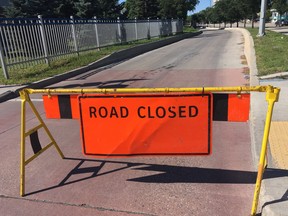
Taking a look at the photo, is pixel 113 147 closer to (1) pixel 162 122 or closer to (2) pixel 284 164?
(1) pixel 162 122

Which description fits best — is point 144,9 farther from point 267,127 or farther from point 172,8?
point 267,127

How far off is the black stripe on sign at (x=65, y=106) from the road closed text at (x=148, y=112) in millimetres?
295

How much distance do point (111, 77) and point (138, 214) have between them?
27.6 ft

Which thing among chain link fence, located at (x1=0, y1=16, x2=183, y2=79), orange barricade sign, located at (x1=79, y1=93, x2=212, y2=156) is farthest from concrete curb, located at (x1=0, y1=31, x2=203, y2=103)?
orange barricade sign, located at (x1=79, y1=93, x2=212, y2=156)

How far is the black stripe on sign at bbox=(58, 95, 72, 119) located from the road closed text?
0.97 feet

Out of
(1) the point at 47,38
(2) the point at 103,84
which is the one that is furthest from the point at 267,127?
(1) the point at 47,38

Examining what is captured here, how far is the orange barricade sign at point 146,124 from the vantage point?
316 cm

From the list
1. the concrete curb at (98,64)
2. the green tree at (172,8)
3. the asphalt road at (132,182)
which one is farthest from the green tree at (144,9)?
the asphalt road at (132,182)

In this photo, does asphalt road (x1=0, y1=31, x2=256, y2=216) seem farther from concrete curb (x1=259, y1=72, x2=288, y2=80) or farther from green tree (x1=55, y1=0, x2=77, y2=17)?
green tree (x1=55, y1=0, x2=77, y2=17)

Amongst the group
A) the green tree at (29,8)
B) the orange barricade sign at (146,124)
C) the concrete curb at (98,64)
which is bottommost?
the concrete curb at (98,64)

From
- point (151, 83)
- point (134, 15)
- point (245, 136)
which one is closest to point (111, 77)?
point (151, 83)

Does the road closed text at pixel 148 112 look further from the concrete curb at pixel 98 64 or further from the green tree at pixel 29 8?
the green tree at pixel 29 8

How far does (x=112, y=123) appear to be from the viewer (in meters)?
3.39

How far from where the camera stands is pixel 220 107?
3.15m
